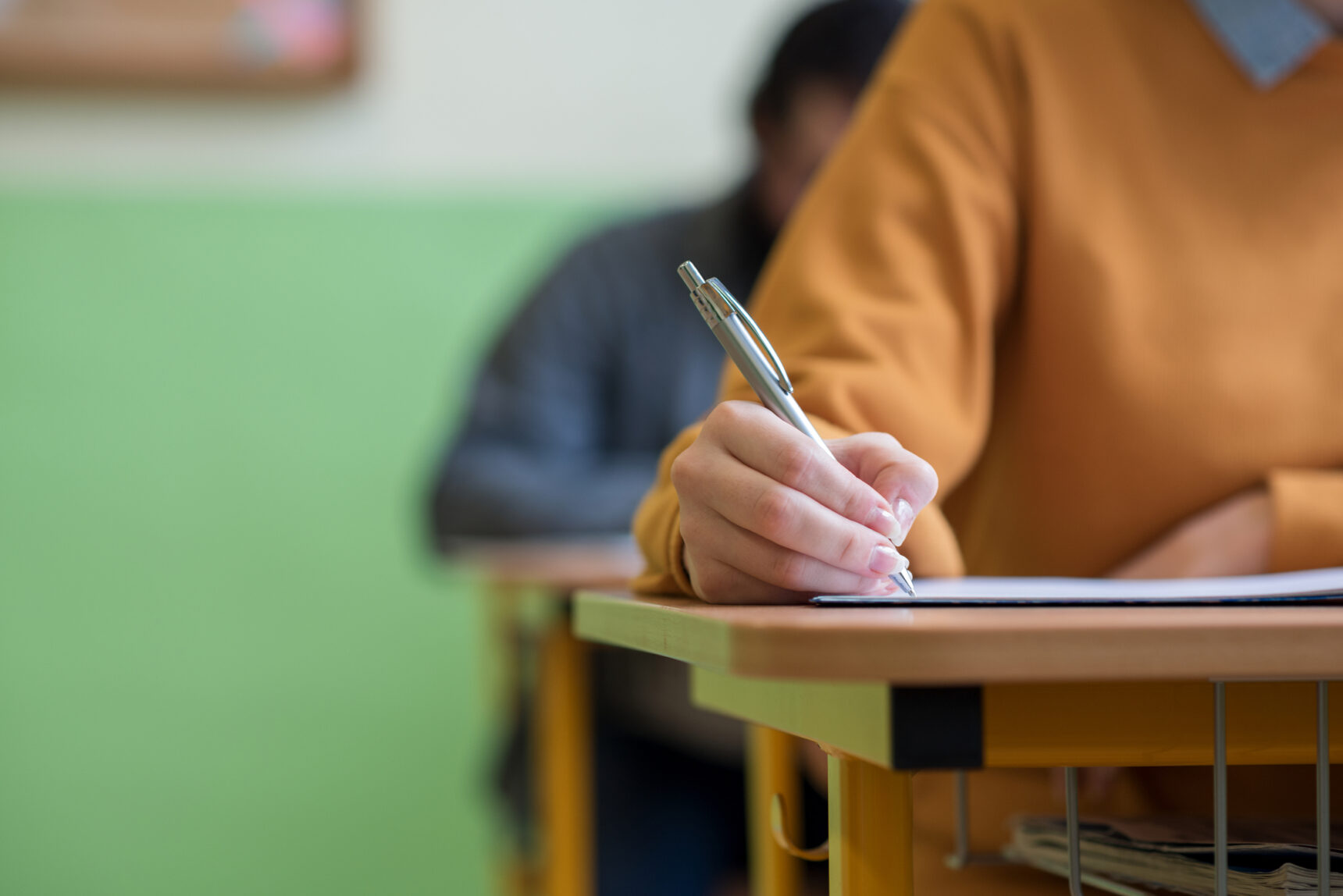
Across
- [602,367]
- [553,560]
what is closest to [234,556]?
[602,367]

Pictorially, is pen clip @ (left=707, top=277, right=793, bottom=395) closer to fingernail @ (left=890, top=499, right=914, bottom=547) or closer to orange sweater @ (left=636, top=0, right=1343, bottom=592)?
fingernail @ (left=890, top=499, right=914, bottom=547)

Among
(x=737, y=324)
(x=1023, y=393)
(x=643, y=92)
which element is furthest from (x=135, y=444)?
(x=737, y=324)

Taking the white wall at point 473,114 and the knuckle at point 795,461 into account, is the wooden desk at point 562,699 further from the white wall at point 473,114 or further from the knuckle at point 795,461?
the white wall at point 473,114

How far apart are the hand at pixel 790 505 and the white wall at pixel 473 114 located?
2162 millimetres

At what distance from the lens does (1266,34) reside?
77 cm

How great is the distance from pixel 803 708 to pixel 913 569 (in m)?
0.17

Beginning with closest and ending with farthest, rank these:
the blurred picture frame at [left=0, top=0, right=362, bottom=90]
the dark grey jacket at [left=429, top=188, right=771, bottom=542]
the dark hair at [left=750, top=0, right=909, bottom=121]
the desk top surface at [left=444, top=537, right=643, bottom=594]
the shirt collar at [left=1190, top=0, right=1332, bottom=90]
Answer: the shirt collar at [left=1190, top=0, right=1332, bottom=90]
the desk top surface at [left=444, top=537, right=643, bottom=594]
the dark hair at [left=750, top=0, right=909, bottom=121]
the dark grey jacket at [left=429, top=188, right=771, bottom=542]
the blurred picture frame at [left=0, top=0, right=362, bottom=90]

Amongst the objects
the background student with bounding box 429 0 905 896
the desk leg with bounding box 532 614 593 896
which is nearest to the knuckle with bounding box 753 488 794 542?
the desk leg with bounding box 532 614 593 896

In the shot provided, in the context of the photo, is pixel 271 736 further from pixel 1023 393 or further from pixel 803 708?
pixel 803 708

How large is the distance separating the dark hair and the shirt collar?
95 centimetres

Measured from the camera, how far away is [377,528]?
248cm

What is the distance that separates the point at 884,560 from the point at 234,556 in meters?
2.21

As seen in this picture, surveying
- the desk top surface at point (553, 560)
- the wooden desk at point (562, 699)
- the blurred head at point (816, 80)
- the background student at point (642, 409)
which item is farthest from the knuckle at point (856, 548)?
the blurred head at point (816, 80)

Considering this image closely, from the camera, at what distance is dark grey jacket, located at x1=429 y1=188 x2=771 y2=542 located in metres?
1.87
